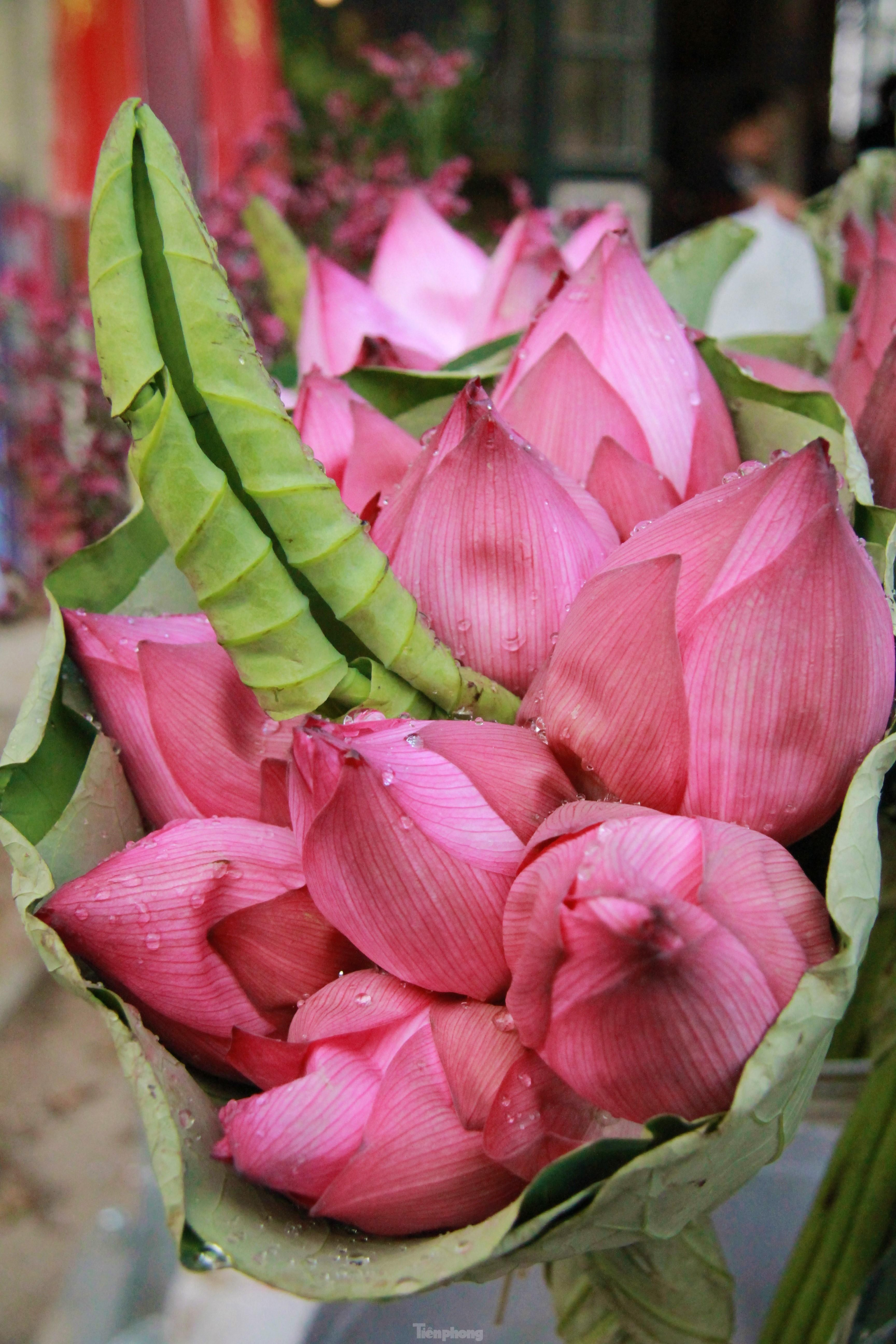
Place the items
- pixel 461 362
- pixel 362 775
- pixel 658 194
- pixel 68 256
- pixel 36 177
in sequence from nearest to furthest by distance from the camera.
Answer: pixel 362 775 → pixel 461 362 → pixel 68 256 → pixel 36 177 → pixel 658 194

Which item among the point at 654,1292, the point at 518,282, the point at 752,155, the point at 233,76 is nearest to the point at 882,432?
the point at 518,282

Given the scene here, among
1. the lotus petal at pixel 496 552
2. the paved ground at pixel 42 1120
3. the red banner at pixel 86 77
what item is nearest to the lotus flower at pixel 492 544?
the lotus petal at pixel 496 552

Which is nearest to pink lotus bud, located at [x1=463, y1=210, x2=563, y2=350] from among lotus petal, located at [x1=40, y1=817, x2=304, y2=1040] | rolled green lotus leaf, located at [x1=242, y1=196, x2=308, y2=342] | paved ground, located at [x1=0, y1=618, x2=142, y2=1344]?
rolled green lotus leaf, located at [x1=242, y1=196, x2=308, y2=342]

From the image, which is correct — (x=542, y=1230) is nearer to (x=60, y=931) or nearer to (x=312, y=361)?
(x=60, y=931)

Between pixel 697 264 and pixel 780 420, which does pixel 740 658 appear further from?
pixel 697 264

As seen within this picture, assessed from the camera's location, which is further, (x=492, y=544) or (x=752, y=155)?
(x=752, y=155)

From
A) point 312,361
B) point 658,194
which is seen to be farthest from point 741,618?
point 658,194
